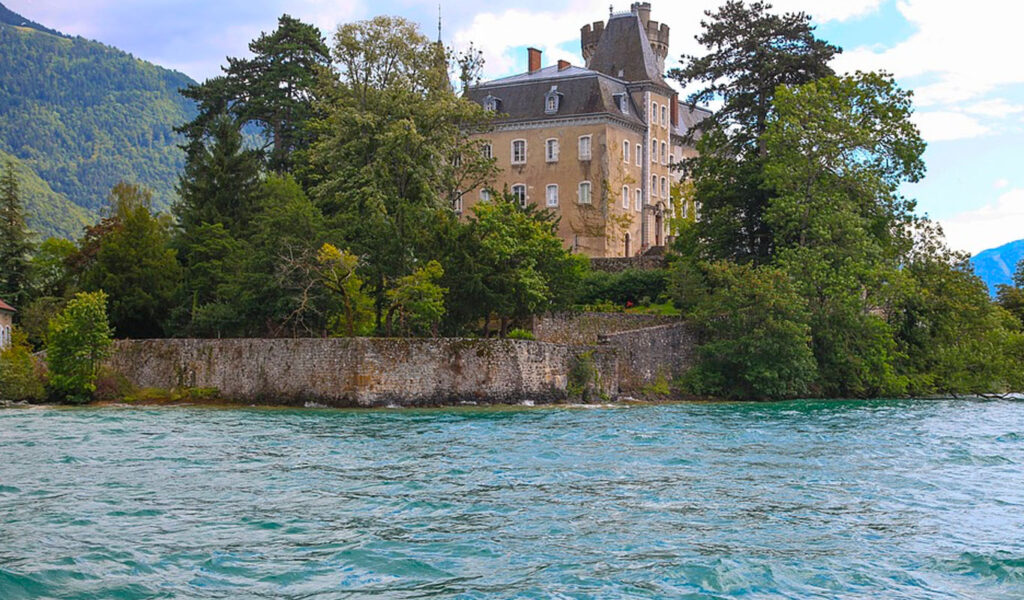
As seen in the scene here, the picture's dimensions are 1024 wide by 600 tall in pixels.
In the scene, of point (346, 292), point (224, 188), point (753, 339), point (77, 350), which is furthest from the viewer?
point (224, 188)

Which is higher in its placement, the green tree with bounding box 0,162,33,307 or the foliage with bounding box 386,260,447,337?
the green tree with bounding box 0,162,33,307

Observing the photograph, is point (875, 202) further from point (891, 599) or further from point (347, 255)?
point (891, 599)

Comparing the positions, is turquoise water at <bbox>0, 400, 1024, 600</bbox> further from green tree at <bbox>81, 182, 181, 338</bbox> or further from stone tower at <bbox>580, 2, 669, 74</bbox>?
stone tower at <bbox>580, 2, 669, 74</bbox>

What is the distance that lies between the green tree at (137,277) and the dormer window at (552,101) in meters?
27.3

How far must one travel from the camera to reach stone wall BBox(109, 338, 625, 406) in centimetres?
3575

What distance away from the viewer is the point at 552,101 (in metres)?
67.8

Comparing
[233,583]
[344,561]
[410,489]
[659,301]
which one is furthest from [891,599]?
[659,301]

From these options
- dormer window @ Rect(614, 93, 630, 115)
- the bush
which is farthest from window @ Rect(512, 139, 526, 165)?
the bush

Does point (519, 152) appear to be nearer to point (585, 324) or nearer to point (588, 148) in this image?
point (588, 148)

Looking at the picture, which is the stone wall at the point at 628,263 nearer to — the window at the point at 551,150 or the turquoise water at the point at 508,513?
the window at the point at 551,150

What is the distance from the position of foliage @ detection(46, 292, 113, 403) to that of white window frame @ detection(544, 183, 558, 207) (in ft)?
112

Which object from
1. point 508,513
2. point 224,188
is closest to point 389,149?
point 224,188

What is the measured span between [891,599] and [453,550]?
4824mm

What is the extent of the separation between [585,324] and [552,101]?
26012 mm
